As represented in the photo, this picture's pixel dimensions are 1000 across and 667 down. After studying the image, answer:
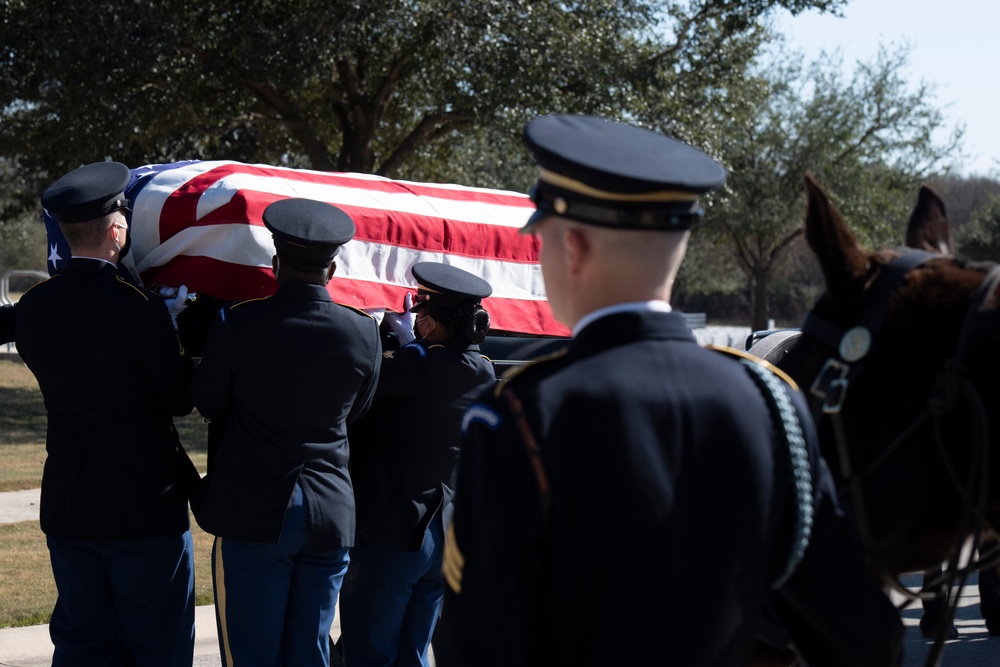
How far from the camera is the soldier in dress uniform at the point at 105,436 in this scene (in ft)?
11.2

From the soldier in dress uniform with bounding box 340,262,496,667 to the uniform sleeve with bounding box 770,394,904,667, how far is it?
7.35 ft

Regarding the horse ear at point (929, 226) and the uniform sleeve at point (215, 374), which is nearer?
the horse ear at point (929, 226)

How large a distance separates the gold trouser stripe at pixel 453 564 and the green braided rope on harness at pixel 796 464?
54cm

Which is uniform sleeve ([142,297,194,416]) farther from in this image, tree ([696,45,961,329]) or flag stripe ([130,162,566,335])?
tree ([696,45,961,329])

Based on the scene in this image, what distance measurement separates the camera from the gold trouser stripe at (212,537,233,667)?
354 centimetres

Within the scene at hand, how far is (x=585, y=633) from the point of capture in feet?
5.15

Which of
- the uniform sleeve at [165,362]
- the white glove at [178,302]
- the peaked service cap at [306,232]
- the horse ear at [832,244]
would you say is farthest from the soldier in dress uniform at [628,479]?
→ the white glove at [178,302]

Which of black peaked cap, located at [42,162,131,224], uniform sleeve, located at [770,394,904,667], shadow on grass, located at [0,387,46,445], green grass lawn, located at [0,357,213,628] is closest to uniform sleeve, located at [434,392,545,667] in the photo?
uniform sleeve, located at [770,394,904,667]

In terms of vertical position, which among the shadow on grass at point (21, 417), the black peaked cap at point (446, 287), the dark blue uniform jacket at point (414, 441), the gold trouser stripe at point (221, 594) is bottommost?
A: the shadow on grass at point (21, 417)

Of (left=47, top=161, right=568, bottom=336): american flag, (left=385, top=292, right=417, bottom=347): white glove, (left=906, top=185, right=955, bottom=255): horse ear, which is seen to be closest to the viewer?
(left=906, top=185, right=955, bottom=255): horse ear

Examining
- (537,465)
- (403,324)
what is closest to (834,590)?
(537,465)

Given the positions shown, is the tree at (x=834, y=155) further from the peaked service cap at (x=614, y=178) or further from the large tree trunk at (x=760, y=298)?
the peaked service cap at (x=614, y=178)

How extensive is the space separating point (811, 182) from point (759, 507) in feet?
2.22

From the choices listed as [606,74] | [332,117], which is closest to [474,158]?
[332,117]
